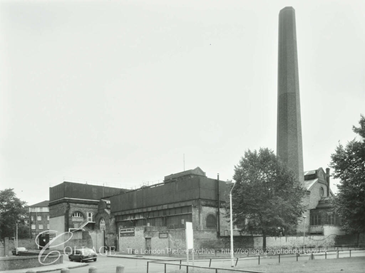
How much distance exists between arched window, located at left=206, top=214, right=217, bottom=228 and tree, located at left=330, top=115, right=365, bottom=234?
76.7 ft

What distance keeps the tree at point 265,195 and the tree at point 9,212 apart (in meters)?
34.0

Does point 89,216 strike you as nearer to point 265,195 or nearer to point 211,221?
point 211,221

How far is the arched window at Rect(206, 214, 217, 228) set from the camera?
51281 millimetres

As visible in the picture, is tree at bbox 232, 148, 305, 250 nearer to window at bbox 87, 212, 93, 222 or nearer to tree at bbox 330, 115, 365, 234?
tree at bbox 330, 115, 365, 234

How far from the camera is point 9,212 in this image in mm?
59500

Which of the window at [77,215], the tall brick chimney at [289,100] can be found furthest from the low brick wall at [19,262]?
the window at [77,215]

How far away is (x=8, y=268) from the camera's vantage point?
89.5 feet

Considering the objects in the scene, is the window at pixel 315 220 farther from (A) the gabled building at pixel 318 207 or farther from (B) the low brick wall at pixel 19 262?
(B) the low brick wall at pixel 19 262

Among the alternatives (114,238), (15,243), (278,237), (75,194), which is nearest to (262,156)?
(278,237)

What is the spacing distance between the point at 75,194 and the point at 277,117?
37.2 metres

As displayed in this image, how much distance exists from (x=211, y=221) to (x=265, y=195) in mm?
10747

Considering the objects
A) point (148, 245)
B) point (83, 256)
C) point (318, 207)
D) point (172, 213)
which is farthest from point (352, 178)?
point (318, 207)

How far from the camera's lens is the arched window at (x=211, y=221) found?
51.3m

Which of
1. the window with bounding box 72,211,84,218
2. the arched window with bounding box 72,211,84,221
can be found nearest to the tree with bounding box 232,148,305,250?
the arched window with bounding box 72,211,84,221
